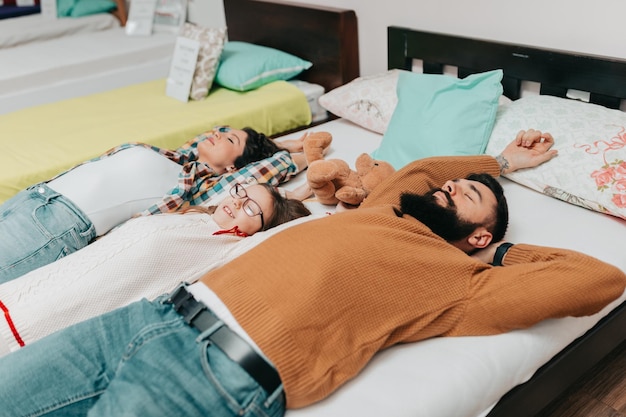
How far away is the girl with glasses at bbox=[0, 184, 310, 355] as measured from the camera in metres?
1.27

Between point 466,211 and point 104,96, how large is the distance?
2.09m

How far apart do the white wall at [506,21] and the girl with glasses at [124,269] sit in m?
1.14

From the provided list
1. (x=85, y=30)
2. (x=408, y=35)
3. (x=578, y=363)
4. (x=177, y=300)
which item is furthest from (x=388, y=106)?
(x=85, y=30)

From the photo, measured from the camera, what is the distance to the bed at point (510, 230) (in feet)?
3.66

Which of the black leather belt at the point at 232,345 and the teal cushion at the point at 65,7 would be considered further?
the teal cushion at the point at 65,7

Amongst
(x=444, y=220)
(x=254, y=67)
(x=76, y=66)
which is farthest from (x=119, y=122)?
(x=444, y=220)

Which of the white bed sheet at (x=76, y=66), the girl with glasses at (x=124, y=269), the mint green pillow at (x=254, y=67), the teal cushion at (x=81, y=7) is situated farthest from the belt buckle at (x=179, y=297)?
the teal cushion at (x=81, y=7)

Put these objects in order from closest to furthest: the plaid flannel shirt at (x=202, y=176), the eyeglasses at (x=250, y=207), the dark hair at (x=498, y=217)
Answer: the dark hair at (x=498, y=217) → the eyeglasses at (x=250, y=207) → the plaid flannel shirt at (x=202, y=176)

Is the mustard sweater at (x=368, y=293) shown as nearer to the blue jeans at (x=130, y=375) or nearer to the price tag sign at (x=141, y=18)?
the blue jeans at (x=130, y=375)

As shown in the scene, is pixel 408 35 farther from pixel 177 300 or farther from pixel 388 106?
pixel 177 300

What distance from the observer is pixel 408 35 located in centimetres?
235

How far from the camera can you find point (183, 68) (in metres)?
2.67

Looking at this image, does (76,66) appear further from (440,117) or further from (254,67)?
(440,117)

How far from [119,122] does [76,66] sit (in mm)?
902
